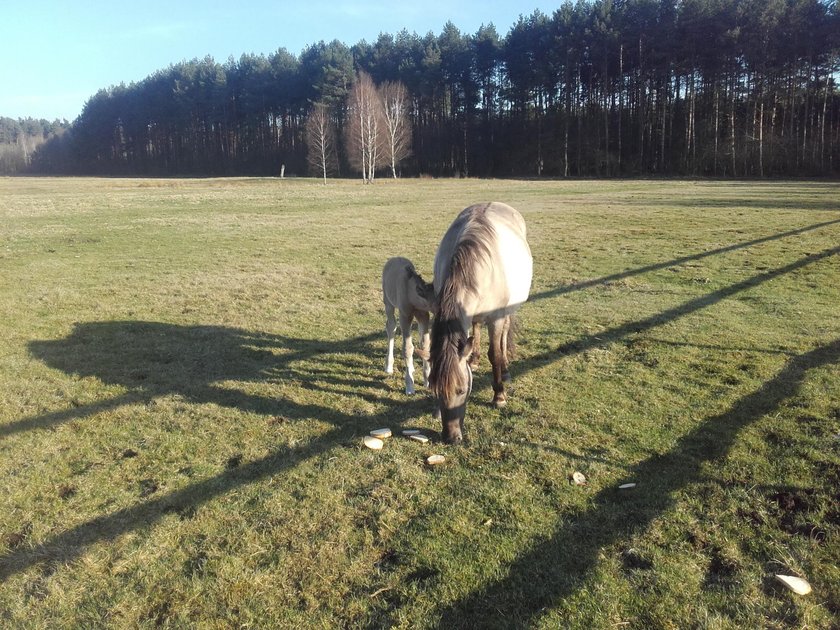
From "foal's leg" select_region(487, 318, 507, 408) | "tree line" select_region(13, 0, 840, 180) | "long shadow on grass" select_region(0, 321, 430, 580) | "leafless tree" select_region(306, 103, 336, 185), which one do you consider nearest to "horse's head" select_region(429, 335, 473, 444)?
"long shadow on grass" select_region(0, 321, 430, 580)

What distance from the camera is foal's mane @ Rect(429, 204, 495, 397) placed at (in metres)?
4.48

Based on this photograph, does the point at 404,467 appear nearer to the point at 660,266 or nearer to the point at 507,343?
the point at 507,343

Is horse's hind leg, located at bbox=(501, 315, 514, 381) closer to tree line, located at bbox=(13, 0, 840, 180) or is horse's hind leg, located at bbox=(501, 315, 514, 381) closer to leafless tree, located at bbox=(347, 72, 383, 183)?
leafless tree, located at bbox=(347, 72, 383, 183)

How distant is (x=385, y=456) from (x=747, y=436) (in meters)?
3.27

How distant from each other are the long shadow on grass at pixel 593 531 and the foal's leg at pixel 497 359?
164 centimetres

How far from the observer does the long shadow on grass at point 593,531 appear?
Result: 9.78 feet

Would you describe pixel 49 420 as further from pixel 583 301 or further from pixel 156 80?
pixel 156 80

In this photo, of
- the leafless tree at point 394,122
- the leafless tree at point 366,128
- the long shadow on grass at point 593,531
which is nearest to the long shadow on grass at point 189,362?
the long shadow on grass at point 593,531

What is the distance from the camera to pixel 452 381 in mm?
4492

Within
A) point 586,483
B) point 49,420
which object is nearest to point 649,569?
point 586,483

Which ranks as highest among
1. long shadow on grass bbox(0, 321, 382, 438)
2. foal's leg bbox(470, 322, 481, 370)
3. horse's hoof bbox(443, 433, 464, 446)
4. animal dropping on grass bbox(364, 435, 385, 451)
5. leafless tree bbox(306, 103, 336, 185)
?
→ leafless tree bbox(306, 103, 336, 185)

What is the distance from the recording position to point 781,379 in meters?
5.95

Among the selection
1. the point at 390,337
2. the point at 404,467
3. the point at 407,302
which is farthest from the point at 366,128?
the point at 404,467

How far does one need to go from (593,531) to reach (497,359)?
2.27 metres
